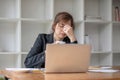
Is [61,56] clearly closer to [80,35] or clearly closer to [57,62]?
[57,62]

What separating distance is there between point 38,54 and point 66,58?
789mm

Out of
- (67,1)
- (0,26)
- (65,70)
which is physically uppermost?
(67,1)

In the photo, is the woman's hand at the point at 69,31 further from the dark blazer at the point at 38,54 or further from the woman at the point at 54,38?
the dark blazer at the point at 38,54

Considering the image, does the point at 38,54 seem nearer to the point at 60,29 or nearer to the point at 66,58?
the point at 60,29

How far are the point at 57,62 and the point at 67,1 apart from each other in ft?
7.92

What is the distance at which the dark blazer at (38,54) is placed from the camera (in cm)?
234

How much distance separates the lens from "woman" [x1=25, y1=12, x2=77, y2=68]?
2.36 metres

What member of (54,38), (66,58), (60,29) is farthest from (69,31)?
(66,58)

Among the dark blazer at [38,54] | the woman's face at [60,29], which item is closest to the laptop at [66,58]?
the dark blazer at [38,54]

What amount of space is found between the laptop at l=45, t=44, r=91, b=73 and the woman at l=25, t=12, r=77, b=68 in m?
0.61

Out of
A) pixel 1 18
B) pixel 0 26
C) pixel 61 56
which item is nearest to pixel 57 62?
pixel 61 56

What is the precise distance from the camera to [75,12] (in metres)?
3.91

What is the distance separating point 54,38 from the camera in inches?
103

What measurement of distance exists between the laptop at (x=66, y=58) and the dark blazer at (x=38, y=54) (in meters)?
0.61
